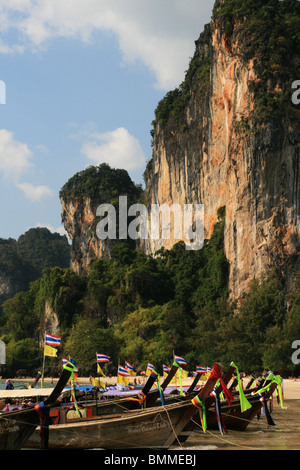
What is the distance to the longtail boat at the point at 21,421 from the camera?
13.8 meters

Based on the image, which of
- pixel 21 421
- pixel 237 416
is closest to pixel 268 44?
pixel 237 416

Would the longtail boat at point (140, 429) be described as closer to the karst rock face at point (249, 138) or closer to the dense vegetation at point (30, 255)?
the karst rock face at point (249, 138)

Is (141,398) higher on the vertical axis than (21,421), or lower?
lower

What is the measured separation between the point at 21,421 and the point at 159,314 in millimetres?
51466

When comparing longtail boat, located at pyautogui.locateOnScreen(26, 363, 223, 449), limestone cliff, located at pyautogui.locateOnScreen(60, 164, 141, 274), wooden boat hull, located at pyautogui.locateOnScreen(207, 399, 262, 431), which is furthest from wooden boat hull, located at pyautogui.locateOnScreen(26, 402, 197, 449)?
limestone cliff, located at pyautogui.locateOnScreen(60, 164, 141, 274)

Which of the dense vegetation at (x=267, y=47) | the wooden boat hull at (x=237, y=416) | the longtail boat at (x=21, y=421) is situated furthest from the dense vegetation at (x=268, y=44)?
the longtail boat at (x=21, y=421)

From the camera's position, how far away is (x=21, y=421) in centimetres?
1399

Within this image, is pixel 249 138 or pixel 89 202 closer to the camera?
pixel 249 138

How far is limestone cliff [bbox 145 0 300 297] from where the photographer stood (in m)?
54.6

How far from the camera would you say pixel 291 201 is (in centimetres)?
5431

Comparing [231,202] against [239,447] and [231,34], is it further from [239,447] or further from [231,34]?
[239,447]

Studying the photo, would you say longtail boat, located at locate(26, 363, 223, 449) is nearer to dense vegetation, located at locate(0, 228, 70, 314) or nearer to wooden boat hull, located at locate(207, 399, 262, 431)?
wooden boat hull, located at locate(207, 399, 262, 431)

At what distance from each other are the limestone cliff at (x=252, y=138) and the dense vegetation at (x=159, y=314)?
3648mm

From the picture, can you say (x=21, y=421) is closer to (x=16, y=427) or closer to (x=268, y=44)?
(x=16, y=427)
